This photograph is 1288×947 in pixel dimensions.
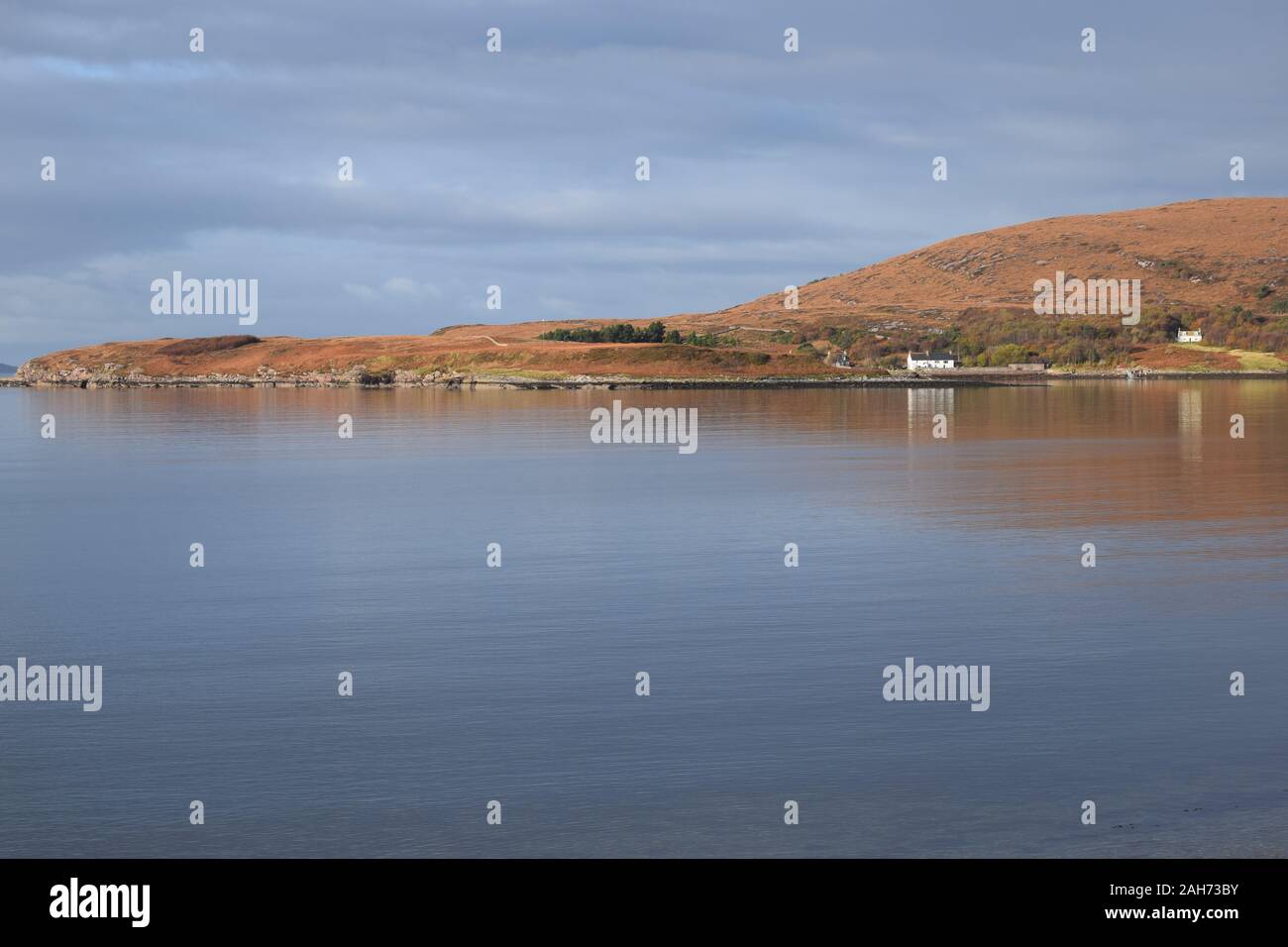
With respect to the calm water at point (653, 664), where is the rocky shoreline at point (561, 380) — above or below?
above

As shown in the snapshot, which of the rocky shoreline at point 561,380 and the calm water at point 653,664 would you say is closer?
the calm water at point 653,664

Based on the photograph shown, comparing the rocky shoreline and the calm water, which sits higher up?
the rocky shoreline

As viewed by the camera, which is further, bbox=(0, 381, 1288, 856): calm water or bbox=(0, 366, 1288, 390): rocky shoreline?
bbox=(0, 366, 1288, 390): rocky shoreline

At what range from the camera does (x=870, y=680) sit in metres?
15.7

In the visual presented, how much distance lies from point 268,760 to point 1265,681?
10.3 meters

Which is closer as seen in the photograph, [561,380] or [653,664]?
[653,664]

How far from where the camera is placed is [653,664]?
54.6ft

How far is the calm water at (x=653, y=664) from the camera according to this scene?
37.3ft

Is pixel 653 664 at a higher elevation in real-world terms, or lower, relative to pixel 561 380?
lower

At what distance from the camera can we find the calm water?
11.4 metres

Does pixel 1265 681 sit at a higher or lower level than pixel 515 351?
lower

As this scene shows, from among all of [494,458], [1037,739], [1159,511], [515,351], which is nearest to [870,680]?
[1037,739]

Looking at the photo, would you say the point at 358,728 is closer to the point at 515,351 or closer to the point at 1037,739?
the point at 1037,739
